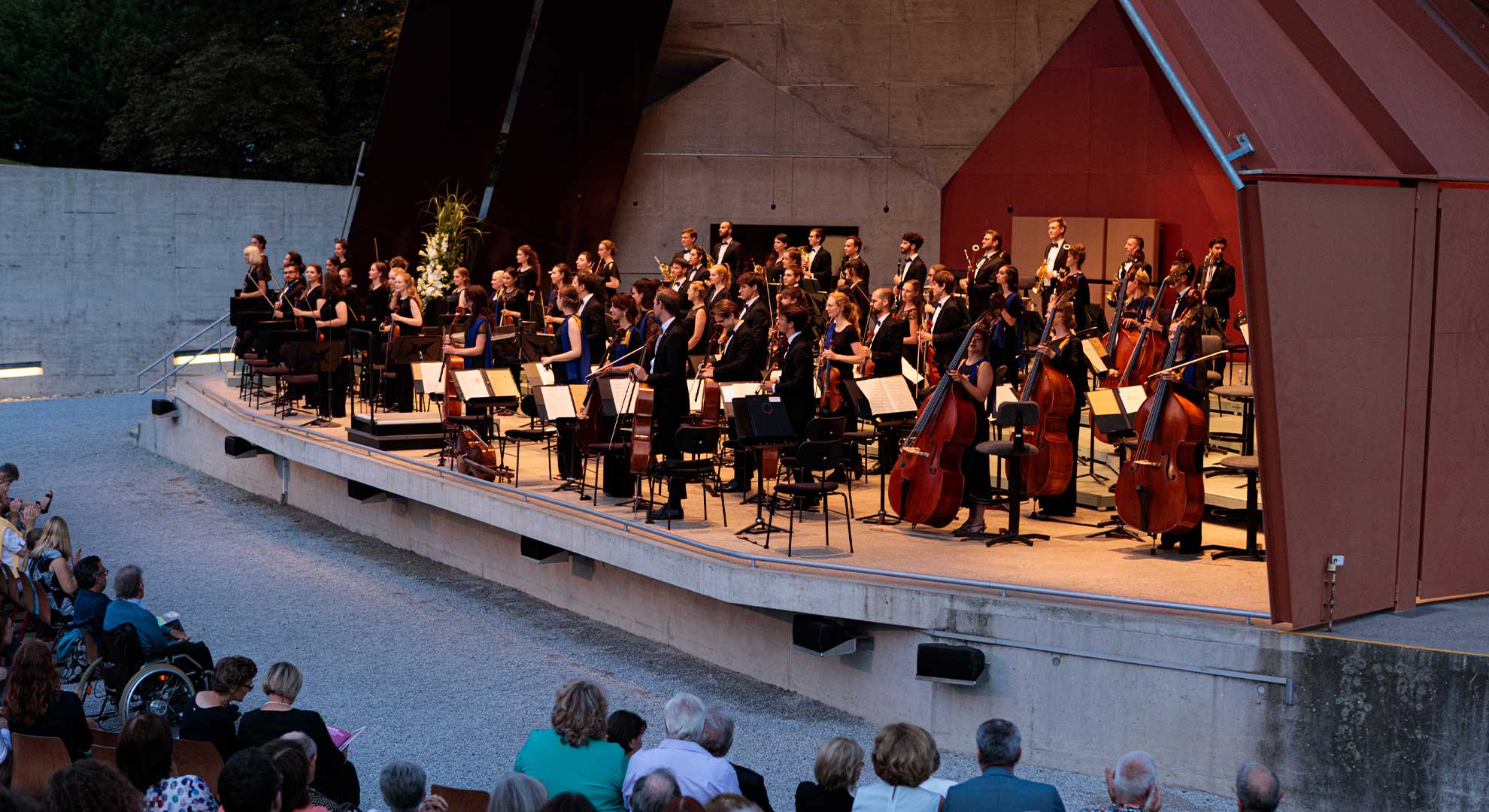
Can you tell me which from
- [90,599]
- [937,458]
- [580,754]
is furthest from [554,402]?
[580,754]

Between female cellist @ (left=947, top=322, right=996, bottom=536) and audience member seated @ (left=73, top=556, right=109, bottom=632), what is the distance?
549 cm

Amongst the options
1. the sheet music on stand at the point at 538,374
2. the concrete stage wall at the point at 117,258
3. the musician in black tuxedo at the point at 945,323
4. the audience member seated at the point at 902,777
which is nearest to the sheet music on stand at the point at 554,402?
the sheet music on stand at the point at 538,374

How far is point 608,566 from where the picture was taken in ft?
36.2

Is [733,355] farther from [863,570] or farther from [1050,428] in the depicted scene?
[863,570]

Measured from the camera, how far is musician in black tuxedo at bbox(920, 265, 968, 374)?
11320mm

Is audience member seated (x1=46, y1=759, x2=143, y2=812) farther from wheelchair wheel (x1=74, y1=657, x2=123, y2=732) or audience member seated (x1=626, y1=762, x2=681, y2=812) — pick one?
wheelchair wheel (x1=74, y1=657, x2=123, y2=732)

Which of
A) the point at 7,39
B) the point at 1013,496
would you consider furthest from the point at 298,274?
the point at 7,39

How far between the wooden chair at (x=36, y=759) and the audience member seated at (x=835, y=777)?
303cm

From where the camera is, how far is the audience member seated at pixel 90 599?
8922 mm

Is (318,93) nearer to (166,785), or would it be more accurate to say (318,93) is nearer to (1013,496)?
(1013,496)

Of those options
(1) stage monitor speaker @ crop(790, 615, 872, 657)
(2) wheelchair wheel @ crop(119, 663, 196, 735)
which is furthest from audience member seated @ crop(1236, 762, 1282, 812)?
(2) wheelchair wheel @ crop(119, 663, 196, 735)

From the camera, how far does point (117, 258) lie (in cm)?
2286

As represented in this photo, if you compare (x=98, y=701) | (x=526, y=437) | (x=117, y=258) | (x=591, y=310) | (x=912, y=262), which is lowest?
(x=98, y=701)

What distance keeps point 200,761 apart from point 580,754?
1636 mm
